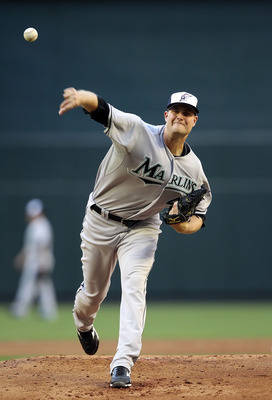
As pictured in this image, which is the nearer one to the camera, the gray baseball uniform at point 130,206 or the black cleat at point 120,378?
the black cleat at point 120,378

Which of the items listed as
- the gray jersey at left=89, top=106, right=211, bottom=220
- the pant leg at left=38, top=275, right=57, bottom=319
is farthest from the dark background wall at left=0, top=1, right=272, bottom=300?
the gray jersey at left=89, top=106, right=211, bottom=220

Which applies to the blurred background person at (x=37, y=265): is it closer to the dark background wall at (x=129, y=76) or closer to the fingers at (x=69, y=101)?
the dark background wall at (x=129, y=76)

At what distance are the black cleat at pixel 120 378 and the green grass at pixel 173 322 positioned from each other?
16.5 feet

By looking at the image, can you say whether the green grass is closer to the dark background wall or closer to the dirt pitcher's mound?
the dark background wall

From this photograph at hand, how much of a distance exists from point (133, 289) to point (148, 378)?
71cm

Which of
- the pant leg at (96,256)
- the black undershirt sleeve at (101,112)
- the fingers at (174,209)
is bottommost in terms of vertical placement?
the pant leg at (96,256)

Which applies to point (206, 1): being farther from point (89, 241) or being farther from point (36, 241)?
point (89, 241)

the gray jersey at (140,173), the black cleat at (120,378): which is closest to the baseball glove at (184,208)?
the gray jersey at (140,173)

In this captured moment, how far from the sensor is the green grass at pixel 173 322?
396 inches

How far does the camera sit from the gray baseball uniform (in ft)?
15.8

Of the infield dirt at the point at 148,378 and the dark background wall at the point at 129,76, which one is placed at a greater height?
the dark background wall at the point at 129,76

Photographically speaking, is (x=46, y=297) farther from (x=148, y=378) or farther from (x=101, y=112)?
(x=101, y=112)

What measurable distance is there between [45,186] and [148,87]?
3.55m

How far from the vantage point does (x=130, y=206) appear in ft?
17.1
